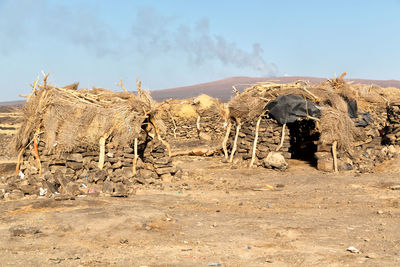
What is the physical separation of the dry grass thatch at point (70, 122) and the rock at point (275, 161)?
523 centimetres

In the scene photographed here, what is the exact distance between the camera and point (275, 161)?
14500 mm

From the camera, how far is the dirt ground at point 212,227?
5.51 m

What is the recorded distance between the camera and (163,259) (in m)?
5.46

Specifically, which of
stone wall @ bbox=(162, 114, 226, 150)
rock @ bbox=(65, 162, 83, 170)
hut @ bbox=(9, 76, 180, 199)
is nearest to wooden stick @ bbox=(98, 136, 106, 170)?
hut @ bbox=(9, 76, 180, 199)

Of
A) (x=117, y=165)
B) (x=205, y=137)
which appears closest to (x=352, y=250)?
(x=117, y=165)

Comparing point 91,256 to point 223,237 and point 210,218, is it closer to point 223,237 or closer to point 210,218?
point 223,237

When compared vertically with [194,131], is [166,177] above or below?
below

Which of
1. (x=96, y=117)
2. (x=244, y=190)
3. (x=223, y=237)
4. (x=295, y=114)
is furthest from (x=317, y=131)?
(x=223, y=237)

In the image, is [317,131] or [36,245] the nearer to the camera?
[36,245]

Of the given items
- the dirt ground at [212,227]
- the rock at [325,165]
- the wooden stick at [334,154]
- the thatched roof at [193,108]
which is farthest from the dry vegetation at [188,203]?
the thatched roof at [193,108]

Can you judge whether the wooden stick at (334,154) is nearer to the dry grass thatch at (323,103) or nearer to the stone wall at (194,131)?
the dry grass thatch at (323,103)

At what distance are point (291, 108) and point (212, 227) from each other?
8774mm

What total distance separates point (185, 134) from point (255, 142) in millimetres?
11262

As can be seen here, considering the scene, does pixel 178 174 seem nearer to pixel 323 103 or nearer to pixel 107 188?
pixel 107 188
